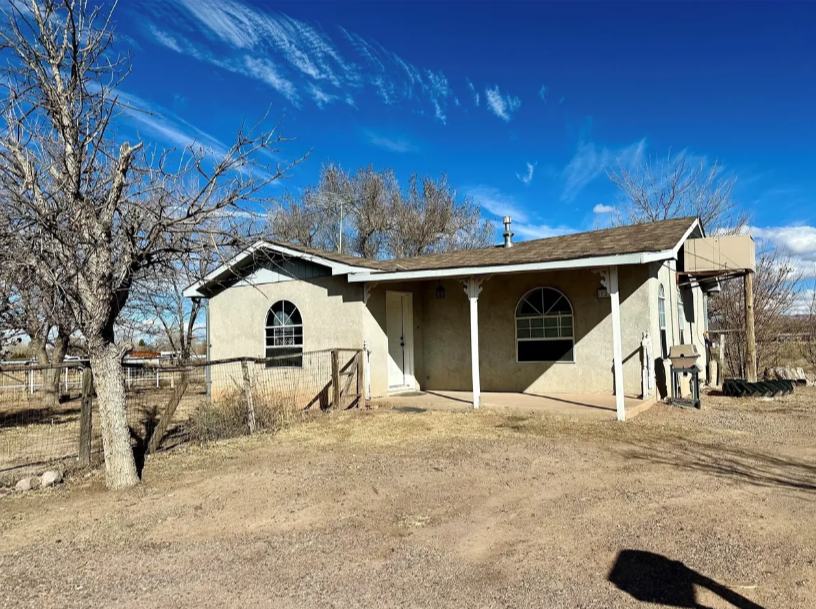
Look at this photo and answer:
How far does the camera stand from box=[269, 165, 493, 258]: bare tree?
26.6 meters

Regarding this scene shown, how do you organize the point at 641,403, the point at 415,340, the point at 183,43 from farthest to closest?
the point at 415,340
the point at 641,403
the point at 183,43

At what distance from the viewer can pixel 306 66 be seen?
11.5m

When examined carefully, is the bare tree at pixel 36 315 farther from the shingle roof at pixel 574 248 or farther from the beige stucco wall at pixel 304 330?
the shingle roof at pixel 574 248

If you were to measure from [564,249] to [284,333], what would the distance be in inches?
246

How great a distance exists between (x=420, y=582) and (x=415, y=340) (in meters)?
9.81

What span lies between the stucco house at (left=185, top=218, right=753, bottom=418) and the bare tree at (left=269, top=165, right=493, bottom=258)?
41.7 ft

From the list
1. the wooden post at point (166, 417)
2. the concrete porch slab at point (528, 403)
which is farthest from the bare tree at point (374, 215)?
the wooden post at point (166, 417)

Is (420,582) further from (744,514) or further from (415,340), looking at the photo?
(415,340)

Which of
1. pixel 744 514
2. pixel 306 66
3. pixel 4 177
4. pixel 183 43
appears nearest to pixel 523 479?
pixel 744 514

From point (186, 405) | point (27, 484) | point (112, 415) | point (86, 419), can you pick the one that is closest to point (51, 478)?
point (27, 484)

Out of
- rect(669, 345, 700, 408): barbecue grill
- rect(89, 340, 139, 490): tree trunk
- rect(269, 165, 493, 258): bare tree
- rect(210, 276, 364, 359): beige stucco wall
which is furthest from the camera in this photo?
rect(269, 165, 493, 258): bare tree

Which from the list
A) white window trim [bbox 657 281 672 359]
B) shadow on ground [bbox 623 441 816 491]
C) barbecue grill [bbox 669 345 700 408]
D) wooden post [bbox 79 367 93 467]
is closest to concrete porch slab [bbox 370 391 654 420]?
barbecue grill [bbox 669 345 700 408]

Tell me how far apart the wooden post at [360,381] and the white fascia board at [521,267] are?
1515 millimetres

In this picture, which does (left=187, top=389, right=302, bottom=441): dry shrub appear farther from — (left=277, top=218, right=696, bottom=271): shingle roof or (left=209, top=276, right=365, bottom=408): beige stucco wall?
(left=277, top=218, right=696, bottom=271): shingle roof
